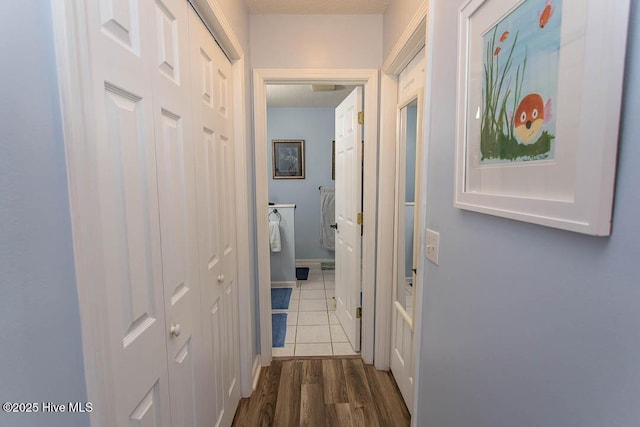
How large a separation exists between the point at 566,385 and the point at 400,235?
1312mm

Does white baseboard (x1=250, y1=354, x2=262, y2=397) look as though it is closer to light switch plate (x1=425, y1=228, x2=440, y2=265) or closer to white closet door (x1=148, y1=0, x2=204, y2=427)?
white closet door (x1=148, y1=0, x2=204, y2=427)

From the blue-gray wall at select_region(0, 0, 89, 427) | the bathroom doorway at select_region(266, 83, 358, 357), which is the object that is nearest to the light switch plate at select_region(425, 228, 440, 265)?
the blue-gray wall at select_region(0, 0, 89, 427)

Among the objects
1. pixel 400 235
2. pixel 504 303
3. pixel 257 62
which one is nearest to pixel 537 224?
pixel 504 303

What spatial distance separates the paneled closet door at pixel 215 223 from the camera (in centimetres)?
113

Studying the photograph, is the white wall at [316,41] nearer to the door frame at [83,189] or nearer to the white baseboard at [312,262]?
the door frame at [83,189]

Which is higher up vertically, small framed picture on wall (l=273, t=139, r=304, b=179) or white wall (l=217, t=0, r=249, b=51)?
white wall (l=217, t=0, r=249, b=51)

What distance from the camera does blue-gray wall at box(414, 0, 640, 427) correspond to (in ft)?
1.41

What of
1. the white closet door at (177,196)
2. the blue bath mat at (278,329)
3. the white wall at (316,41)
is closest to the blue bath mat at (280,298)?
the blue bath mat at (278,329)

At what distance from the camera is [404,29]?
1464 mm

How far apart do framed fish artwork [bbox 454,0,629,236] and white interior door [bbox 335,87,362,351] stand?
126cm

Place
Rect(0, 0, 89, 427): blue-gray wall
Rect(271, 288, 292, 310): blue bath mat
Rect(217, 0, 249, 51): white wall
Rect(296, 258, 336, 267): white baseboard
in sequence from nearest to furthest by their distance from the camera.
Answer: Rect(0, 0, 89, 427): blue-gray wall, Rect(217, 0, 249, 51): white wall, Rect(271, 288, 292, 310): blue bath mat, Rect(296, 258, 336, 267): white baseboard

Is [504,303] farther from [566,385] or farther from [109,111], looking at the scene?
[109,111]

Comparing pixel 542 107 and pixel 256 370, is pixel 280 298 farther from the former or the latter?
pixel 542 107

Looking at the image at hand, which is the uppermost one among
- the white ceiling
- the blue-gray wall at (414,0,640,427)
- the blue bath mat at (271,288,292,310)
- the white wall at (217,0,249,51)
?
the white ceiling
